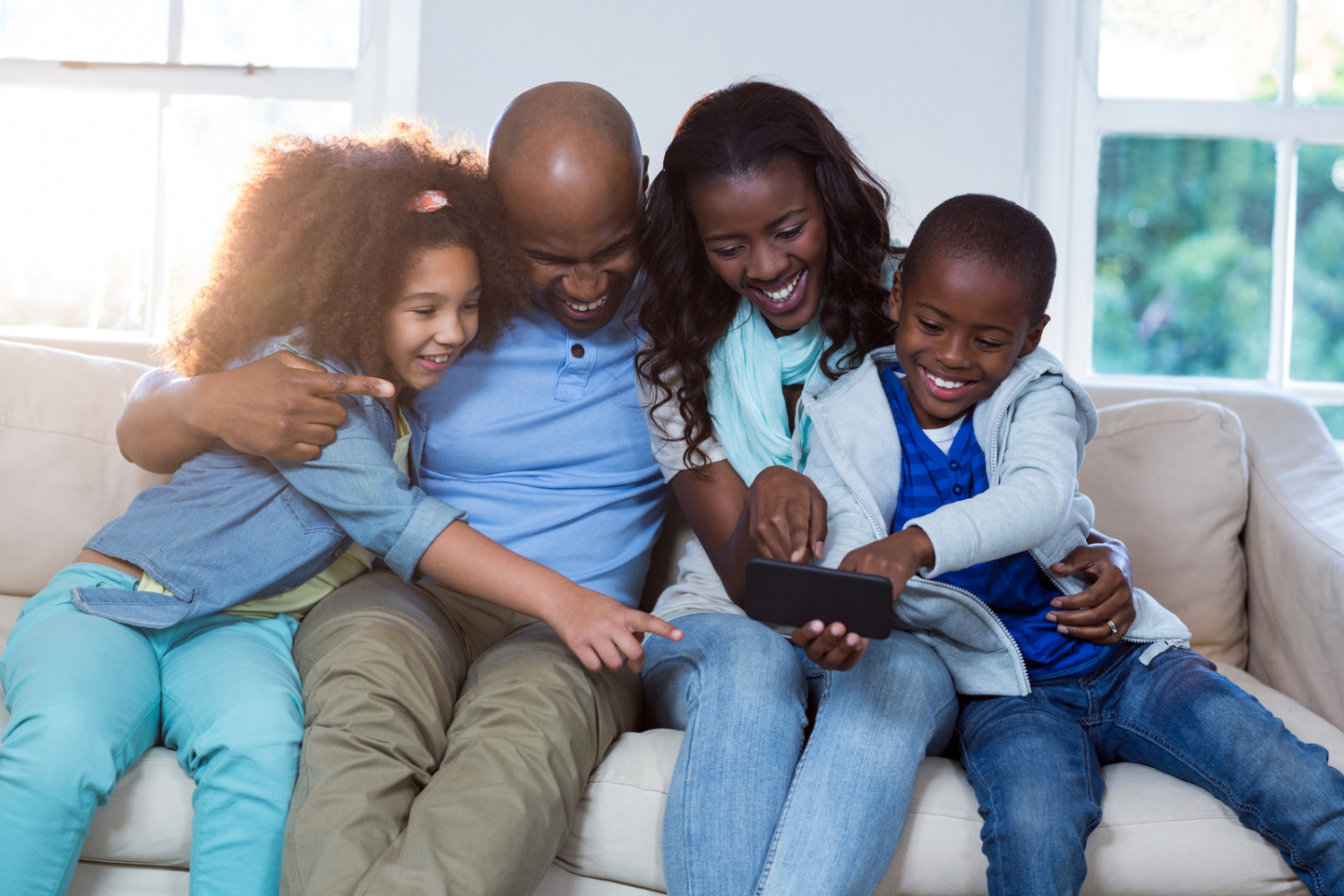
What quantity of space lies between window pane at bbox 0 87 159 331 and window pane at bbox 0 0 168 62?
10 cm

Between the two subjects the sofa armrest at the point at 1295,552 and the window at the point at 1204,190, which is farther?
the window at the point at 1204,190

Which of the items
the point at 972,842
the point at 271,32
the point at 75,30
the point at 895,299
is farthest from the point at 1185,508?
the point at 75,30

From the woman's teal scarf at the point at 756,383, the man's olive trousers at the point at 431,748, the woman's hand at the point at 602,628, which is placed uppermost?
the woman's teal scarf at the point at 756,383

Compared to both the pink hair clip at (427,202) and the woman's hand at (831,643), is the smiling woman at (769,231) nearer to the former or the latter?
the pink hair clip at (427,202)

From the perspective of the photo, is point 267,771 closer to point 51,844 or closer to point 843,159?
point 51,844

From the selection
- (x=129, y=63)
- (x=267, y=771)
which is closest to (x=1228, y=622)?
(x=267, y=771)

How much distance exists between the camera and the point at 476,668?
48.1 inches

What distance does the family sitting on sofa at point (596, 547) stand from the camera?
1.00m

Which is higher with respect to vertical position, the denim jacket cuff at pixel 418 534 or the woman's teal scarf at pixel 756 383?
the woman's teal scarf at pixel 756 383

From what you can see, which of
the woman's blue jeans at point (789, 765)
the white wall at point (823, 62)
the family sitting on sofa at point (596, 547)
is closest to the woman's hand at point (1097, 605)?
the family sitting on sofa at point (596, 547)

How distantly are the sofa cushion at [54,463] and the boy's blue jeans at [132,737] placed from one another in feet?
1.55

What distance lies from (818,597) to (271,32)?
2.15 metres

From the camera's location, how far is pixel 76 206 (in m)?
2.43

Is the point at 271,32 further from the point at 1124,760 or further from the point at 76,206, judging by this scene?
the point at 1124,760
